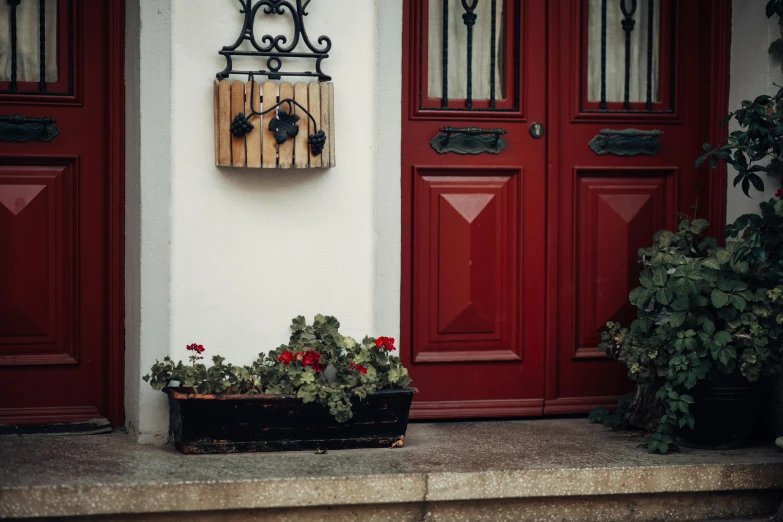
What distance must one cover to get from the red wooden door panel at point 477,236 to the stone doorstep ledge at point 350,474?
0.48 meters

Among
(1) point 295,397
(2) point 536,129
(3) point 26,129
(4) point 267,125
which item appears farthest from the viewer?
(2) point 536,129

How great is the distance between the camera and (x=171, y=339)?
13.8ft

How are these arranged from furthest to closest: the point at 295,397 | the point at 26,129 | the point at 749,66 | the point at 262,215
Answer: the point at 749,66, the point at 26,129, the point at 262,215, the point at 295,397

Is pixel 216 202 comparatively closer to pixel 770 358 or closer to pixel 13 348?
pixel 13 348

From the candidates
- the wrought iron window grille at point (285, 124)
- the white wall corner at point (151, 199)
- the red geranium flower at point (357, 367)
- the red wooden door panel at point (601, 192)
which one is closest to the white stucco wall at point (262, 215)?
the white wall corner at point (151, 199)

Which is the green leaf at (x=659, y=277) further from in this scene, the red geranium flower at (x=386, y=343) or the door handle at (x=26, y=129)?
the door handle at (x=26, y=129)

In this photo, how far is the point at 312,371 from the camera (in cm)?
407

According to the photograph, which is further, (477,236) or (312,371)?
(477,236)

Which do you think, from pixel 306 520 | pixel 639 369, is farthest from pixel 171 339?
pixel 639 369

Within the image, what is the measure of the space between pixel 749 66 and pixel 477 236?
57.4 inches

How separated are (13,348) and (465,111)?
2.28 m

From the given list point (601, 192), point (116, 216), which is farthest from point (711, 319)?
point (116, 216)

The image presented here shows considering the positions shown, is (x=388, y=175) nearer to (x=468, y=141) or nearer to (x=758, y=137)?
(x=468, y=141)

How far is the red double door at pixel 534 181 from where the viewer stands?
4.71 metres
